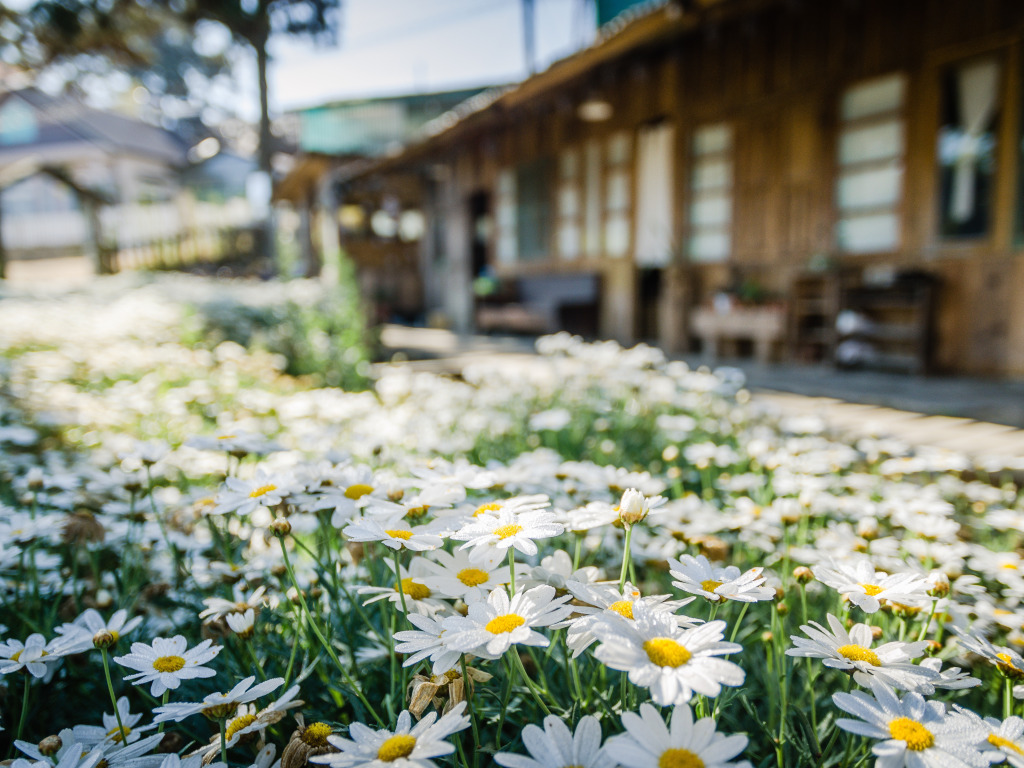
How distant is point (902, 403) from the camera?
303 centimetres

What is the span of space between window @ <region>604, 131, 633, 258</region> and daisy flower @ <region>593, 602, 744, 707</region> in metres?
6.07

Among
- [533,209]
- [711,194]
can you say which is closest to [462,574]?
[711,194]

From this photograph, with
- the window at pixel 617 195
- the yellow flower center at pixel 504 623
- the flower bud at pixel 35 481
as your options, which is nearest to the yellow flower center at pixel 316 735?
the yellow flower center at pixel 504 623

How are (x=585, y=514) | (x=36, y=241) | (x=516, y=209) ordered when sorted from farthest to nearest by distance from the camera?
1. (x=36, y=241)
2. (x=516, y=209)
3. (x=585, y=514)

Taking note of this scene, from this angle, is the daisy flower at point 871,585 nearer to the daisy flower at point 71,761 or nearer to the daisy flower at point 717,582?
the daisy flower at point 717,582

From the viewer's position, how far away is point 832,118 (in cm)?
455

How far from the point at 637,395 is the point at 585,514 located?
1.75m

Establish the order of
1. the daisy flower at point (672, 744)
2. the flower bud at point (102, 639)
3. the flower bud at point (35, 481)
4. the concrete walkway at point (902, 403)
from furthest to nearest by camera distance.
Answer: the concrete walkway at point (902, 403)
the flower bud at point (35, 481)
the flower bud at point (102, 639)
the daisy flower at point (672, 744)

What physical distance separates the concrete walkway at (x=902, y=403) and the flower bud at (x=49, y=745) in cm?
213

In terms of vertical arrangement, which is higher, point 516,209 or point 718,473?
point 516,209

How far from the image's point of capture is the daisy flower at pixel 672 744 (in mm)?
506

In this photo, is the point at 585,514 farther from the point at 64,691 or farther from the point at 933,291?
the point at 933,291

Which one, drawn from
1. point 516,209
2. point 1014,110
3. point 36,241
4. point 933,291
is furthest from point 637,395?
point 36,241

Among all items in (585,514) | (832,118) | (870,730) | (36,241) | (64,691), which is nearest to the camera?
(870,730)
